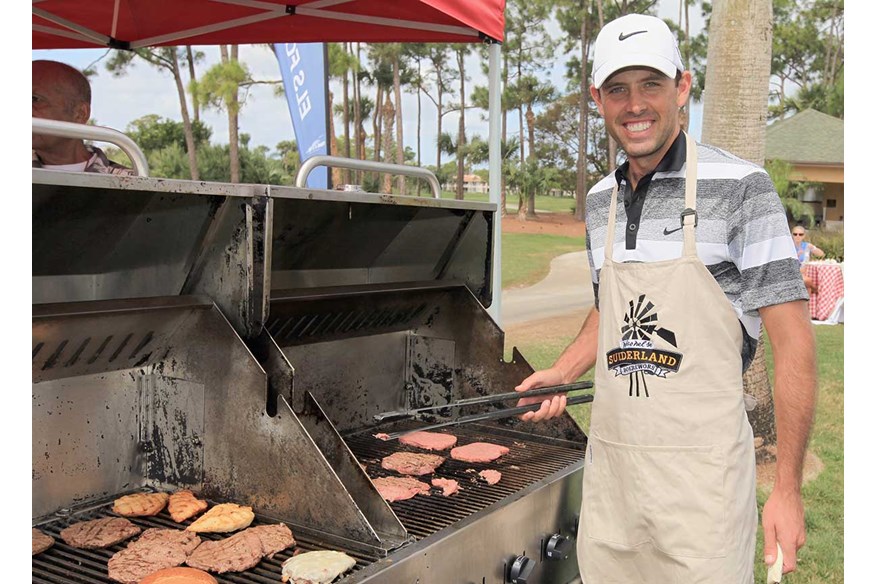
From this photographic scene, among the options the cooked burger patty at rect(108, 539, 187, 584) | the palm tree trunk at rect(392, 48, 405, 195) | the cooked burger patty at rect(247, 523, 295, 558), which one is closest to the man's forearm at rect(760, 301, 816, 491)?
the cooked burger patty at rect(247, 523, 295, 558)

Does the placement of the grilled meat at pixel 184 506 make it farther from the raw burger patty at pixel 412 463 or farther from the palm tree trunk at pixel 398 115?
the palm tree trunk at pixel 398 115

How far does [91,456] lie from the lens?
2297mm

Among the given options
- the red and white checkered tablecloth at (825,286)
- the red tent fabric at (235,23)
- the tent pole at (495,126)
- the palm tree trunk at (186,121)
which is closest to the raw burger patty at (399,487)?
the tent pole at (495,126)

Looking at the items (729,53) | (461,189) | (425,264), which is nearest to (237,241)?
(425,264)

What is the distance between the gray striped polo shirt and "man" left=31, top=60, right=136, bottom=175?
2.27 m

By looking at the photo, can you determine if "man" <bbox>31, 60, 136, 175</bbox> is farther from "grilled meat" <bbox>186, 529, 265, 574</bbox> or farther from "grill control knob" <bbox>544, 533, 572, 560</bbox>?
"grill control knob" <bbox>544, 533, 572, 560</bbox>

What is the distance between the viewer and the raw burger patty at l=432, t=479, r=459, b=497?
250 cm

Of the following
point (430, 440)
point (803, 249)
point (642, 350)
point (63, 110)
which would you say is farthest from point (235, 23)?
point (803, 249)

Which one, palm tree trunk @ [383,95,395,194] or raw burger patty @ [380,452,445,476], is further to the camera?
palm tree trunk @ [383,95,395,194]

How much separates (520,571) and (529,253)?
26918 millimetres

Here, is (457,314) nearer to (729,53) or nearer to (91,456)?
(91,456)

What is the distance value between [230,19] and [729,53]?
12.1ft

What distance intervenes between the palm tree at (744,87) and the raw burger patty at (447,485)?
3.81 metres

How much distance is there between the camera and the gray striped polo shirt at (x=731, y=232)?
6.68 ft
